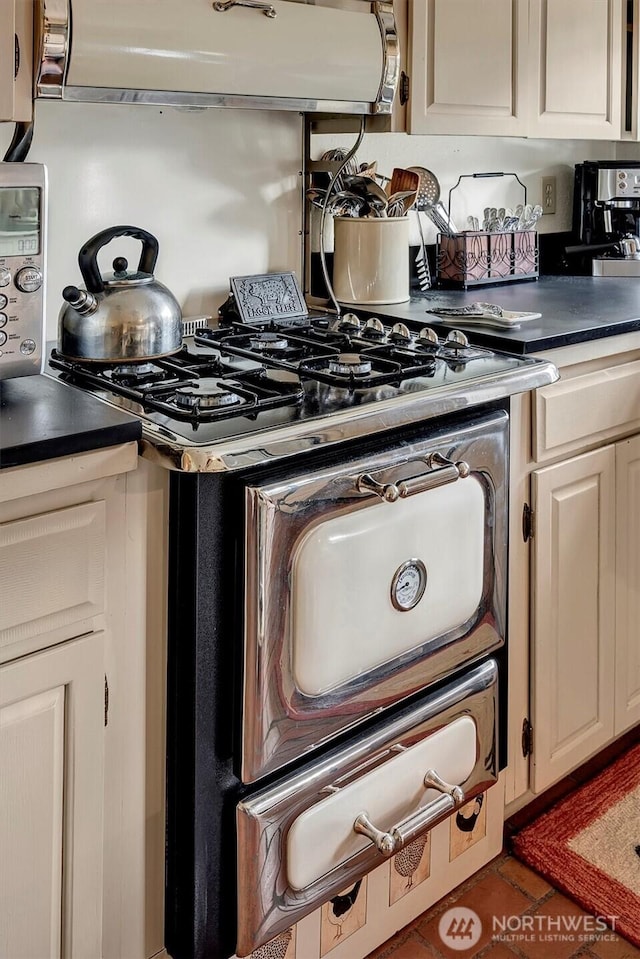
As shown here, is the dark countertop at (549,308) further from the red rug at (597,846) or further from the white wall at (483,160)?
the red rug at (597,846)

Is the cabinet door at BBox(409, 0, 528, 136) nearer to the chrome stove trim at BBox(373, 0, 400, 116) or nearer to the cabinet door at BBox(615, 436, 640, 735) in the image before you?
the chrome stove trim at BBox(373, 0, 400, 116)

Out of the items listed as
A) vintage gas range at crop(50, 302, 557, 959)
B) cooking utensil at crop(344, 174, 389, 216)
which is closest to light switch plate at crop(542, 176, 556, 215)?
cooking utensil at crop(344, 174, 389, 216)

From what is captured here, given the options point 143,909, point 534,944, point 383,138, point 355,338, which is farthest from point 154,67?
point 534,944

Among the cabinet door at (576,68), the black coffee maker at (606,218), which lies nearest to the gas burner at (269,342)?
the cabinet door at (576,68)

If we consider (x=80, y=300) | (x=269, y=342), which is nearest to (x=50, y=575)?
(x=80, y=300)

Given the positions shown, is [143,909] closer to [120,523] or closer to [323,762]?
[323,762]

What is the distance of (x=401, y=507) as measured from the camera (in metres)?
1.36

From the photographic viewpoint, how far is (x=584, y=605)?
1842mm

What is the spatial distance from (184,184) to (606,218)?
4.65 feet

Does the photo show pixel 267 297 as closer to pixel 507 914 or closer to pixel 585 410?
pixel 585 410

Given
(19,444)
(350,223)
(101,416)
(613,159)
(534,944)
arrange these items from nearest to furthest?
(19,444)
(101,416)
(534,944)
(350,223)
(613,159)

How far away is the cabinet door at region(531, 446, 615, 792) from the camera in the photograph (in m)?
1.74

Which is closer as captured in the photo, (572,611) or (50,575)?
(50,575)

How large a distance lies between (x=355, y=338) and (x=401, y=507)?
0.47 meters
